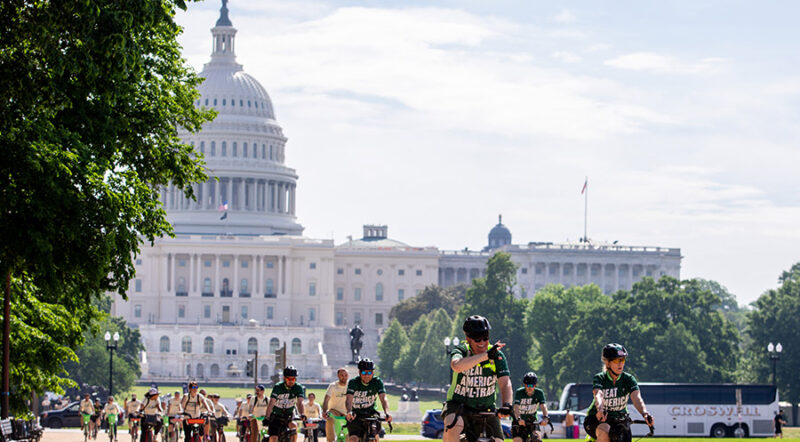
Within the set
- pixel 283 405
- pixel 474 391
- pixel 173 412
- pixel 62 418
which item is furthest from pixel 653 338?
pixel 474 391

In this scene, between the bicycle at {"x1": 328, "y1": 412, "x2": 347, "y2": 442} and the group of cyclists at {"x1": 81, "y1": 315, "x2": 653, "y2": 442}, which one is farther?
the bicycle at {"x1": 328, "y1": 412, "x2": 347, "y2": 442}

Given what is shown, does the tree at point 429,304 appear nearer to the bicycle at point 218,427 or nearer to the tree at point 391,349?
the tree at point 391,349

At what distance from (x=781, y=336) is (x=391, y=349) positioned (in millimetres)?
61165

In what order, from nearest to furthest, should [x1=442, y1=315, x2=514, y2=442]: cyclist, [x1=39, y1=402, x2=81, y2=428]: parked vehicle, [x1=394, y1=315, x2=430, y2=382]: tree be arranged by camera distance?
[x1=442, y1=315, x2=514, y2=442]: cyclist → [x1=39, y1=402, x2=81, y2=428]: parked vehicle → [x1=394, y1=315, x2=430, y2=382]: tree

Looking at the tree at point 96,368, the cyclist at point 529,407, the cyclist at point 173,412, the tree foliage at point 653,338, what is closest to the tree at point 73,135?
the cyclist at point 173,412

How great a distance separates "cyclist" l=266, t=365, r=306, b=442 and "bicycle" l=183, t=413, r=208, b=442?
6.69 m

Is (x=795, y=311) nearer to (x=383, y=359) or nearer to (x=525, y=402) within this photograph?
(x=383, y=359)

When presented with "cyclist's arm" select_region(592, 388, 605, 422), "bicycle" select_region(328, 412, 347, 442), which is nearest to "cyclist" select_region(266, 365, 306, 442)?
"bicycle" select_region(328, 412, 347, 442)

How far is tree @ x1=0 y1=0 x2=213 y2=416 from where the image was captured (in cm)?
2689

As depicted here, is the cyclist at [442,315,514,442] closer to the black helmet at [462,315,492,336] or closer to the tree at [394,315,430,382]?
the black helmet at [462,315,492,336]

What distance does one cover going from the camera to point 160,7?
95.7 feet

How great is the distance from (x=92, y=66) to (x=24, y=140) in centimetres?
184

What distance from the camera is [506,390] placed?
18.5 meters

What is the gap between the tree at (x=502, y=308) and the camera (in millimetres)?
129750
